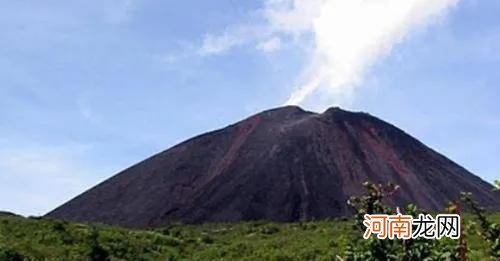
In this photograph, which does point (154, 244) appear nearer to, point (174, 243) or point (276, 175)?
point (174, 243)

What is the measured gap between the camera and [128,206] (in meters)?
84.9

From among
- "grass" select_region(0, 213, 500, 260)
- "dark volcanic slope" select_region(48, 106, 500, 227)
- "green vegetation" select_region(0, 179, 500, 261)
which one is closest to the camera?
"green vegetation" select_region(0, 179, 500, 261)

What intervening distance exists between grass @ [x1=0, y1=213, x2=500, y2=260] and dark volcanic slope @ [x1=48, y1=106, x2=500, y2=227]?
109 ft

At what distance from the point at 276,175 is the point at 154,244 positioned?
4915cm

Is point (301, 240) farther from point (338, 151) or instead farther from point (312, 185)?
point (338, 151)

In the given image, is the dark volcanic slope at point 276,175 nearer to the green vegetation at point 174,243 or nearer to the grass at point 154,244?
the green vegetation at point 174,243

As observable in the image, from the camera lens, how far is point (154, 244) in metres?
39.5

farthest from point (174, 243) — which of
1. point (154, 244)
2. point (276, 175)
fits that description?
point (276, 175)

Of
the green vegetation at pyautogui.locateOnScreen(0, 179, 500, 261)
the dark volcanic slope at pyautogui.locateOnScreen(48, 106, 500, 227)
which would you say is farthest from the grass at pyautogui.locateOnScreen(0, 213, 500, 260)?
the dark volcanic slope at pyautogui.locateOnScreen(48, 106, 500, 227)

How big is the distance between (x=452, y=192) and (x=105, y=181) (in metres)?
44.3

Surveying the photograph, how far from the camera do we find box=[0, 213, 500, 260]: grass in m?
33.4

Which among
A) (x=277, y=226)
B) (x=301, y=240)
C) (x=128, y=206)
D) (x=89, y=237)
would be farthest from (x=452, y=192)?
(x=89, y=237)

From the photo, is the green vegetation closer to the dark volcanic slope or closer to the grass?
the grass

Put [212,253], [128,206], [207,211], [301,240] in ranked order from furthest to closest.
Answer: [128,206] < [207,211] < [301,240] < [212,253]
